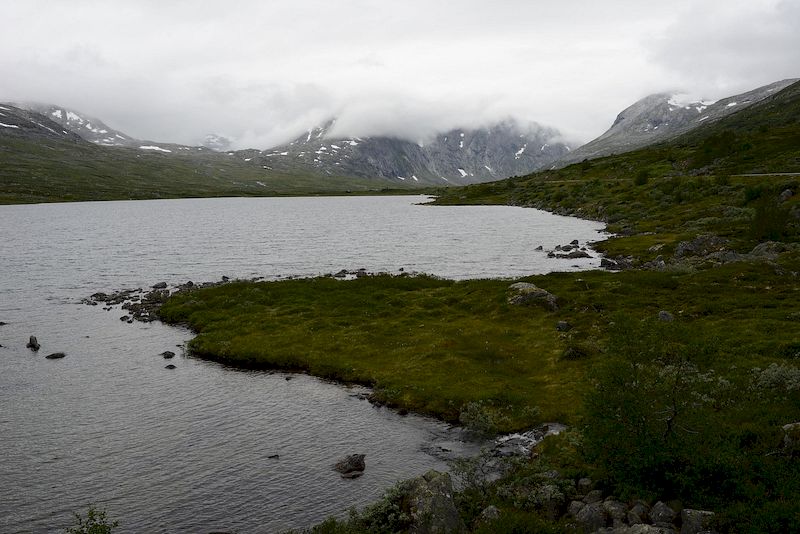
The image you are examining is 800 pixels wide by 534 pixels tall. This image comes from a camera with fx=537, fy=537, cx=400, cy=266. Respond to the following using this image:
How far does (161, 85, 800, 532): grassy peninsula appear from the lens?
21.4 metres

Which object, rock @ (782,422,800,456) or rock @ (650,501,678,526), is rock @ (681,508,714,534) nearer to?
rock @ (650,501,678,526)

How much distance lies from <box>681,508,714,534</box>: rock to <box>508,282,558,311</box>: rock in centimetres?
3671

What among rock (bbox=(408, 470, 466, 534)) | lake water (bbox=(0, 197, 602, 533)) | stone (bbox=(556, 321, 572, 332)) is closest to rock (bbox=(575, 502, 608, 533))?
rock (bbox=(408, 470, 466, 534))

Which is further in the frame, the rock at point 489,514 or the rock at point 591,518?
the rock at point 489,514

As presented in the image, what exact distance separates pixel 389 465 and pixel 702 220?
91603mm

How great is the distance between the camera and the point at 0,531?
23828mm

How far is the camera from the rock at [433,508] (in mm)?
20922

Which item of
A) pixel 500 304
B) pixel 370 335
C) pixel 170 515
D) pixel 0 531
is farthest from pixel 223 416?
pixel 500 304

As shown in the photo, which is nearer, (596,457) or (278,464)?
(596,457)

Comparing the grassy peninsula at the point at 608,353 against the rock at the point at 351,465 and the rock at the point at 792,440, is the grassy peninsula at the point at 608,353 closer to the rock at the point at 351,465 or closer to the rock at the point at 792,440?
the rock at the point at 792,440

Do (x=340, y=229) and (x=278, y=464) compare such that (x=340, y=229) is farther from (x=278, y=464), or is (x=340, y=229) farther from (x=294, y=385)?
(x=278, y=464)

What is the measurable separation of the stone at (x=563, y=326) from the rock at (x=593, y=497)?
27.5 m

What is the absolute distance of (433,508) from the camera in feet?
70.1

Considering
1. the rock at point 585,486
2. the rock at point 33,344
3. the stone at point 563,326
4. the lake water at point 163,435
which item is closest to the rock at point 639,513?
the rock at point 585,486
